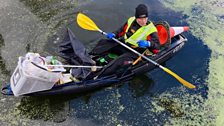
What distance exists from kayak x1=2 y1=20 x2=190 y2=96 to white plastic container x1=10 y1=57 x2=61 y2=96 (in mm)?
118

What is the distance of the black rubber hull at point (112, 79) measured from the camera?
477 centimetres

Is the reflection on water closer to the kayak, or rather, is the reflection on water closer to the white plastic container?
the kayak

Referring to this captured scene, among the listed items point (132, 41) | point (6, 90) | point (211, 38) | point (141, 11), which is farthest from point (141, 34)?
point (6, 90)

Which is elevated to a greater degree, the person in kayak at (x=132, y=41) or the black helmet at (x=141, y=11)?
the black helmet at (x=141, y=11)

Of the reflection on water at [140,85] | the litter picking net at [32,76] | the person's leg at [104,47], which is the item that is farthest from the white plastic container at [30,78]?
the reflection on water at [140,85]

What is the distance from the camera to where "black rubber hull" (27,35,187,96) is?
4770 millimetres

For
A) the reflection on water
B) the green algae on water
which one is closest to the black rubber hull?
the reflection on water

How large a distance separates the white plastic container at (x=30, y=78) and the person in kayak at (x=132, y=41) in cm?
84

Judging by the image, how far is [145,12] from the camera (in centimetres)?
505

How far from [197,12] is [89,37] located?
2328mm

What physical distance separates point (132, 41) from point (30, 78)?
1.70 meters

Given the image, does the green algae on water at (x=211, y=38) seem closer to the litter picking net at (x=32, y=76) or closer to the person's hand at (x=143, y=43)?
the person's hand at (x=143, y=43)

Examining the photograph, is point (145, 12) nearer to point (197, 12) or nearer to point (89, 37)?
point (89, 37)

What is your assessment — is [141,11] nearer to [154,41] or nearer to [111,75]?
[154,41]
